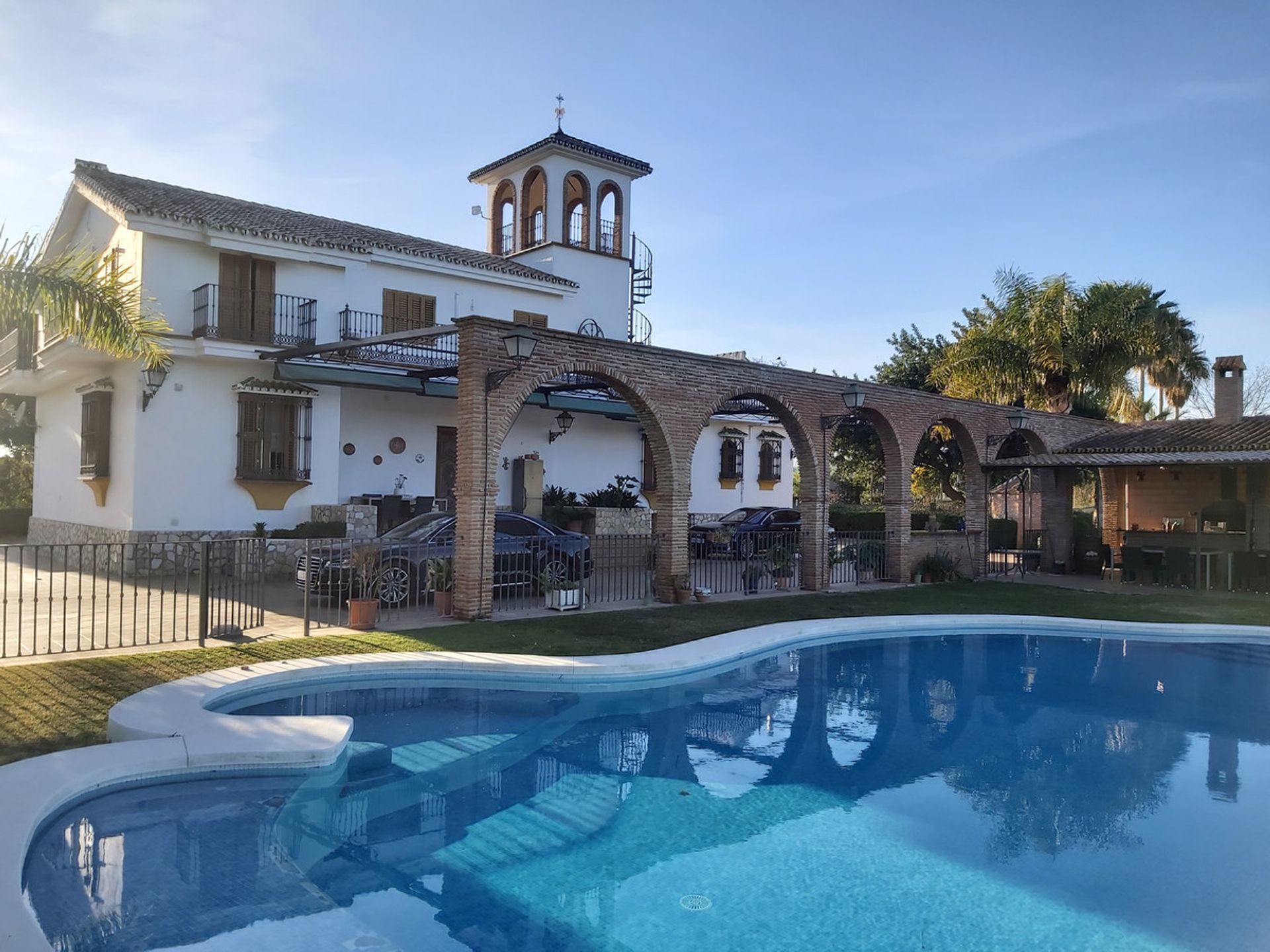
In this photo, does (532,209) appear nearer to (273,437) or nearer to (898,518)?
(273,437)

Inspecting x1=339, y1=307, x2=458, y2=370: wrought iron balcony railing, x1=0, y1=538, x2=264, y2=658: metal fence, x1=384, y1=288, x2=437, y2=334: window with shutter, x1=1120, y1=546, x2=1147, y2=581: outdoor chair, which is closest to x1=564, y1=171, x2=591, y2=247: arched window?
x1=384, y1=288, x2=437, y2=334: window with shutter

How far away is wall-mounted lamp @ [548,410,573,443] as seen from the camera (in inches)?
849

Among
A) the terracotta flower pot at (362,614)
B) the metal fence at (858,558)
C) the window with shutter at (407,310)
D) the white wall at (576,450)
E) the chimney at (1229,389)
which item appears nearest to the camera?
the terracotta flower pot at (362,614)

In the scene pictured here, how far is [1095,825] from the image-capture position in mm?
5750

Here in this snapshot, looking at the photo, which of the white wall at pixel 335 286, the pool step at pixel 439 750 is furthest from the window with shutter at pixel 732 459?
the pool step at pixel 439 750

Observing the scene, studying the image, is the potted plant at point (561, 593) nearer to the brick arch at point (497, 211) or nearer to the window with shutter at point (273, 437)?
the window with shutter at point (273, 437)

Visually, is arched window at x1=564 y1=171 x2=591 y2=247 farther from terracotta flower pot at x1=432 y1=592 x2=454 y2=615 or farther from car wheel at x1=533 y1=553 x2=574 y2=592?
terracotta flower pot at x1=432 y1=592 x2=454 y2=615

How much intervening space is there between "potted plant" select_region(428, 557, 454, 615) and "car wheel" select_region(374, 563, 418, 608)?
40cm

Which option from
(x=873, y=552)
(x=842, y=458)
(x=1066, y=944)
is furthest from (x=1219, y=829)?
(x=842, y=458)

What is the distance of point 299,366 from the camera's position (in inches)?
669

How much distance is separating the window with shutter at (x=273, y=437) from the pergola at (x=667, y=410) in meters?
0.75

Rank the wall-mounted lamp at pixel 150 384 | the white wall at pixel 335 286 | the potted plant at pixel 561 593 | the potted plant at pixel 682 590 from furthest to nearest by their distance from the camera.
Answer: the white wall at pixel 335 286 → the wall-mounted lamp at pixel 150 384 → the potted plant at pixel 682 590 → the potted plant at pixel 561 593

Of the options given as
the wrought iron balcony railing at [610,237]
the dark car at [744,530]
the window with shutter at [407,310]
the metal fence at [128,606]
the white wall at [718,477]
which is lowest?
the metal fence at [128,606]

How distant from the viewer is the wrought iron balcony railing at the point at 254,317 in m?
16.3
